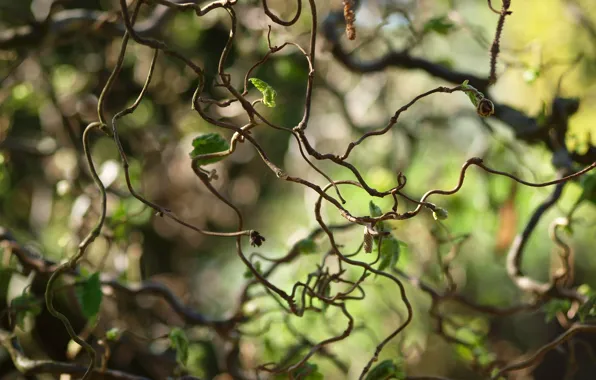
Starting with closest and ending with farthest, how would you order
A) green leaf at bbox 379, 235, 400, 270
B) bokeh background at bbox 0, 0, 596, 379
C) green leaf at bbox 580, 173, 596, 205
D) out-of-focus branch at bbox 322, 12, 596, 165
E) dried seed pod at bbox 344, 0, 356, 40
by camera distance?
dried seed pod at bbox 344, 0, 356, 40 → green leaf at bbox 379, 235, 400, 270 → green leaf at bbox 580, 173, 596, 205 → out-of-focus branch at bbox 322, 12, 596, 165 → bokeh background at bbox 0, 0, 596, 379

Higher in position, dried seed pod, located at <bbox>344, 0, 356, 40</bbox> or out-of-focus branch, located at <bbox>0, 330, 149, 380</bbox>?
dried seed pod, located at <bbox>344, 0, 356, 40</bbox>

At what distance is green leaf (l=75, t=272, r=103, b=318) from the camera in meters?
0.90

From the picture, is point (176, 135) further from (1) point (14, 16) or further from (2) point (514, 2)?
(2) point (514, 2)

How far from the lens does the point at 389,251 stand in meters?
0.84

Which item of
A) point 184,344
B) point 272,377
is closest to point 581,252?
point 272,377

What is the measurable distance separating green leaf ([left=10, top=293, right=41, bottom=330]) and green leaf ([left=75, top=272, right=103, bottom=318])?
79 millimetres

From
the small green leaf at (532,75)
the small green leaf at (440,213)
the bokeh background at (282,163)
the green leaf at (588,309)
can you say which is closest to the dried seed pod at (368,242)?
the small green leaf at (440,213)

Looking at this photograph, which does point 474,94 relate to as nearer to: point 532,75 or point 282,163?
point 532,75

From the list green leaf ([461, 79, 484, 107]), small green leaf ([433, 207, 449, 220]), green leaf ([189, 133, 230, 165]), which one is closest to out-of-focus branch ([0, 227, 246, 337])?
green leaf ([189, 133, 230, 165])

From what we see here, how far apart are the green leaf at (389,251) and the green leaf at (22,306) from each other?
0.48m

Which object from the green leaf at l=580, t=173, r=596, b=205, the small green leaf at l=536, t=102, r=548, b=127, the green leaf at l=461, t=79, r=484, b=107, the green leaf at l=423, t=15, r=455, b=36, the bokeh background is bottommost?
the bokeh background

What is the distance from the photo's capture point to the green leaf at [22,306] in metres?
0.93

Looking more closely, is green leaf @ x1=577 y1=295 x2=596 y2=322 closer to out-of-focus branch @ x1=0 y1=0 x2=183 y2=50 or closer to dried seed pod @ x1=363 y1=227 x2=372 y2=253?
dried seed pod @ x1=363 y1=227 x2=372 y2=253

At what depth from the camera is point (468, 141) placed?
2217 mm
